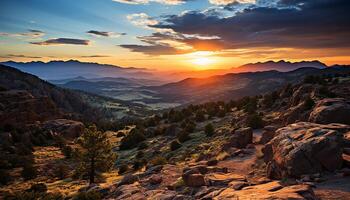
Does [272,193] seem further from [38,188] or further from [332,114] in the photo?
[38,188]

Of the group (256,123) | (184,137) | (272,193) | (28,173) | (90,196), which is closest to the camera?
(272,193)

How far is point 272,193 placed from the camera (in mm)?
12406

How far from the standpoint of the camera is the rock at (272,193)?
38.7ft

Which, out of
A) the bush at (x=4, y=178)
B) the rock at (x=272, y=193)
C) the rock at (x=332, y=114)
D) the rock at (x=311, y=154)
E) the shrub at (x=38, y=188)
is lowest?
the bush at (x=4, y=178)

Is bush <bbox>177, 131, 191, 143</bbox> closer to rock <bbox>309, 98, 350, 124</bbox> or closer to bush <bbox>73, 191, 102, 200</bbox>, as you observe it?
rock <bbox>309, 98, 350, 124</bbox>

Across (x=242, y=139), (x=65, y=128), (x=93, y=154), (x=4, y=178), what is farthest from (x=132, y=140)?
(x=242, y=139)

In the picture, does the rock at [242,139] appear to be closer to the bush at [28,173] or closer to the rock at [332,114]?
the rock at [332,114]

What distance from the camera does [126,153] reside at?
52188 mm

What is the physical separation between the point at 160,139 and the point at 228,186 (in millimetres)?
39121

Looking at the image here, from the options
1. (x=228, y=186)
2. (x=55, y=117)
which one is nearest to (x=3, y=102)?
(x=55, y=117)

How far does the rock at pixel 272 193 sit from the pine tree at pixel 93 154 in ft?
79.0

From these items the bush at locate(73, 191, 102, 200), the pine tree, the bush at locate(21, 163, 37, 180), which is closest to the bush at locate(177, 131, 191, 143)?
the pine tree

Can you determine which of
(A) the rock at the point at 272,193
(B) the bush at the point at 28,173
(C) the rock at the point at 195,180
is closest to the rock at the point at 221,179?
(C) the rock at the point at 195,180

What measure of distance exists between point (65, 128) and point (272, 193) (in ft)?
227
